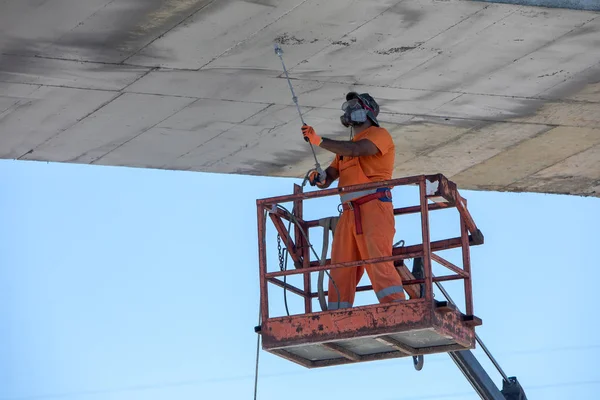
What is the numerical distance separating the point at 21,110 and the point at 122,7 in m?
2.85

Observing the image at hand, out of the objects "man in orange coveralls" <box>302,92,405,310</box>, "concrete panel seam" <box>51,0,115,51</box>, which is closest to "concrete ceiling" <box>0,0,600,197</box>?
"concrete panel seam" <box>51,0,115,51</box>

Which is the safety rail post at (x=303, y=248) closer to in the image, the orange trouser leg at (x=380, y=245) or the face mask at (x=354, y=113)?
the orange trouser leg at (x=380, y=245)

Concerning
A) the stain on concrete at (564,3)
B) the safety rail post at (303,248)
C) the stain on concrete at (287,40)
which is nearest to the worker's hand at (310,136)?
the safety rail post at (303,248)

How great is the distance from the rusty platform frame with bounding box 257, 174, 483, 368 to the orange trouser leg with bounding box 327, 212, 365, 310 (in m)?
0.35

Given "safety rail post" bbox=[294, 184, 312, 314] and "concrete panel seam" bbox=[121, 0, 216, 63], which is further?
"safety rail post" bbox=[294, 184, 312, 314]

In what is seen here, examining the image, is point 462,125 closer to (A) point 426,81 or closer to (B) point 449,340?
(A) point 426,81

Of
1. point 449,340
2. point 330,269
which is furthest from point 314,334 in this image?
point 449,340

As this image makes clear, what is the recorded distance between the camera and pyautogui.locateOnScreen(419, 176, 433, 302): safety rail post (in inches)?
487

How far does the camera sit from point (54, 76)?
14336 mm

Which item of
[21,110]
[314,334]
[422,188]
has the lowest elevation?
[314,334]

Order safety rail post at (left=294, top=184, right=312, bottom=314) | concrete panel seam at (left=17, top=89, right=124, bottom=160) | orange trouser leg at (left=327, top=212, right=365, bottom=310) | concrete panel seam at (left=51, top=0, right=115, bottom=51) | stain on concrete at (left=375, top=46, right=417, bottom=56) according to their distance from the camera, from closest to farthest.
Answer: concrete panel seam at (left=51, top=0, right=115, bottom=51)
orange trouser leg at (left=327, top=212, right=365, bottom=310)
safety rail post at (left=294, top=184, right=312, bottom=314)
stain on concrete at (left=375, top=46, right=417, bottom=56)
concrete panel seam at (left=17, top=89, right=124, bottom=160)

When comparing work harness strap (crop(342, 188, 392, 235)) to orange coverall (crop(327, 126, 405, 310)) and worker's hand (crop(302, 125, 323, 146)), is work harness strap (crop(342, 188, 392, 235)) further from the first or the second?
worker's hand (crop(302, 125, 323, 146))

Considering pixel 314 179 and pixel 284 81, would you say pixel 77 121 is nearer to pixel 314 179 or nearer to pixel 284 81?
pixel 284 81

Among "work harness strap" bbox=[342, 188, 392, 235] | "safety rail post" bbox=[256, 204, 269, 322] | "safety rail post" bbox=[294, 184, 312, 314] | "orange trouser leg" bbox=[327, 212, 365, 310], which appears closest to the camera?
"safety rail post" bbox=[256, 204, 269, 322]
